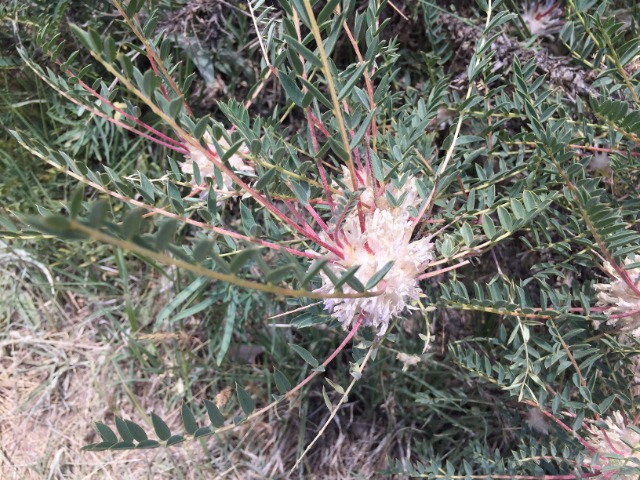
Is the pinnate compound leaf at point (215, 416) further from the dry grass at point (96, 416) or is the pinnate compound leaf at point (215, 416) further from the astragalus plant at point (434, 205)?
the dry grass at point (96, 416)

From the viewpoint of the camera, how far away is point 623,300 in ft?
2.11

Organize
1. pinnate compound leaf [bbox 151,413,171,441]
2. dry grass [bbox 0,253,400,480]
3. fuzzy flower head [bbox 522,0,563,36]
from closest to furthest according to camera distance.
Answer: pinnate compound leaf [bbox 151,413,171,441], fuzzy flower head [bbox 522,0,563,36], dry grass [bbox 0,253,400,480]

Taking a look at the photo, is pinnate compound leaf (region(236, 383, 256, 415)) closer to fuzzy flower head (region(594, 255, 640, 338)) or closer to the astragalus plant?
the astragalus plant

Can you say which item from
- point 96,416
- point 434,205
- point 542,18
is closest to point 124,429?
point 434,205

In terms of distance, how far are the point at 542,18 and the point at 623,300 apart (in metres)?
0.47

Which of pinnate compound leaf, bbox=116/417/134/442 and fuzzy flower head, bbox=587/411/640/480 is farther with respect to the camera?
fuzzy flower head, bbox=587/411/640/480

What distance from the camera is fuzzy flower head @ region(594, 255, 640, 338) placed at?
0.64 meters

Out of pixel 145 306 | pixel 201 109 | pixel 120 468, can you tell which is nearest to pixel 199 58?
pixel 201 109

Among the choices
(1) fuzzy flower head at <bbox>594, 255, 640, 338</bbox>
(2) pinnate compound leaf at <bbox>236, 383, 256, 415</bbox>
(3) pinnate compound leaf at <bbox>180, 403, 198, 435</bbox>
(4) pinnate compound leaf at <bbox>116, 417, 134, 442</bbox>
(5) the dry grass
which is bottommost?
(5) the dry grass

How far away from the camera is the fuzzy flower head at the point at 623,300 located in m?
0.64

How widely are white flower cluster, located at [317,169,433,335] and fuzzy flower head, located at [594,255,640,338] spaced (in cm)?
24

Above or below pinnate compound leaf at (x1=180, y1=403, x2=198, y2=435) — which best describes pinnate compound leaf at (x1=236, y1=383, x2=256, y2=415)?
below

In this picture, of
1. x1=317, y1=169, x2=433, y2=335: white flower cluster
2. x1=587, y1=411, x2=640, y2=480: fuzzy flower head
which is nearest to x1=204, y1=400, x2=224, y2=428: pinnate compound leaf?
x1=317, y1=169, x2=433, y2=335: white flower cluster

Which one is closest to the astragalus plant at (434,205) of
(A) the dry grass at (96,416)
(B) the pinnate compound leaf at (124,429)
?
(B) the pinnate compound leaf at (124,429)
